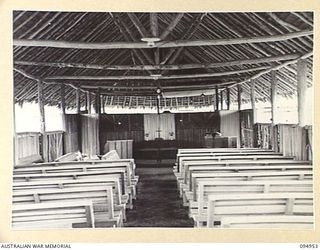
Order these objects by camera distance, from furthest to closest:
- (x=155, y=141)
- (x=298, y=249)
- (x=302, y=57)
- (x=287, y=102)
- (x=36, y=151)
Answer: (x=287, y=102) < (x=155, y=141) < (x=36, y=151) < (x=302, y=57) < (x=298, y=249)

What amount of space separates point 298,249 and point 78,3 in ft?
4.56

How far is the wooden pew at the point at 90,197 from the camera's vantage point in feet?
6.97

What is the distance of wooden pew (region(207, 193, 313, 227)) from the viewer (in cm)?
181

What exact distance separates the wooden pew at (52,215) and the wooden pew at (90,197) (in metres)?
0.20

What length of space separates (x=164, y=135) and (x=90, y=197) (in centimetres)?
506

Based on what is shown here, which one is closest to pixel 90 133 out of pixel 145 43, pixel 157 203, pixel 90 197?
pixel 145 43

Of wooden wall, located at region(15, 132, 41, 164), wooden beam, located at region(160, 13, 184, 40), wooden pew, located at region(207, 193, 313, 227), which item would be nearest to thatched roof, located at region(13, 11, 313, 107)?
wooden beam, located at region(160, 13, 184, 40)

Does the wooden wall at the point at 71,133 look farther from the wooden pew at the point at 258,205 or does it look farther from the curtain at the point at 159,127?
the wooden pew at the point at 258,205

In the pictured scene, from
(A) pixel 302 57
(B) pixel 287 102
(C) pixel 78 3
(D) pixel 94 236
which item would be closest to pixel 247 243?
(D) pixel 94 236

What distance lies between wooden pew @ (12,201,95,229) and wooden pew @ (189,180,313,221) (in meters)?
0.60

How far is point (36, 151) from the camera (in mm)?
4598

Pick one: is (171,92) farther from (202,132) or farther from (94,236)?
(94,236)

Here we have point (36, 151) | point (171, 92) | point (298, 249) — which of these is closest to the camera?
→ point (298, 249)

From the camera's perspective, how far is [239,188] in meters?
2.36
